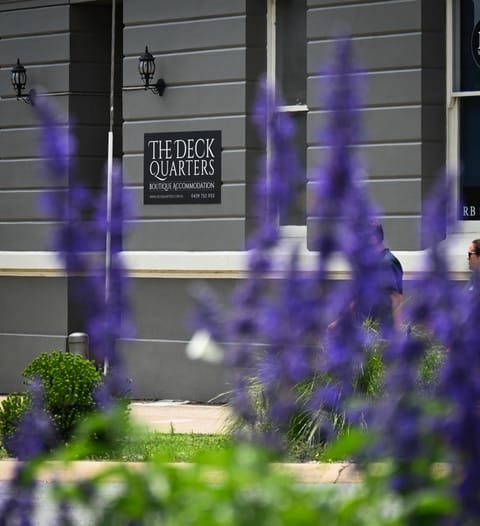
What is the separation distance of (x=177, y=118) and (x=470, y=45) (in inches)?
148

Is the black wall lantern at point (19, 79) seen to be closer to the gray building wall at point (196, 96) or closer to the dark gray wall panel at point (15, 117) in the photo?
the dark gray wall panel at point (15, 117)

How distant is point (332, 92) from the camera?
293 cm

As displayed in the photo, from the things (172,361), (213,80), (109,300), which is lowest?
(172,361)

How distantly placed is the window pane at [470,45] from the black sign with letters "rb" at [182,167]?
3033 mm

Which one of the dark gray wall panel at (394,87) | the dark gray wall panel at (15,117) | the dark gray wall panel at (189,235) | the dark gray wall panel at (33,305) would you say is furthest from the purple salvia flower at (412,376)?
the dark gray wall panel at (15,117)

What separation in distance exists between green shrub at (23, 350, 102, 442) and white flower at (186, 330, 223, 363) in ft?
30.9

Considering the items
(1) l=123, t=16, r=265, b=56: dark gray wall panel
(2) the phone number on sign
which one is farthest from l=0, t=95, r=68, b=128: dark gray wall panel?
(2) the phone number on sign

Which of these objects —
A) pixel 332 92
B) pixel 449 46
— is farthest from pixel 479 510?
pixel 449 46

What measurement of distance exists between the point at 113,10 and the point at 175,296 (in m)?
3.63

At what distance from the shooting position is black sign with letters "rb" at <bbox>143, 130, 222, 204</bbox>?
59.2 feet

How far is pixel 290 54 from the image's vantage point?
1808cm

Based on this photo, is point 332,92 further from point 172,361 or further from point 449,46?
point 172,361

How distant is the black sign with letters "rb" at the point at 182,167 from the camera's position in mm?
18047

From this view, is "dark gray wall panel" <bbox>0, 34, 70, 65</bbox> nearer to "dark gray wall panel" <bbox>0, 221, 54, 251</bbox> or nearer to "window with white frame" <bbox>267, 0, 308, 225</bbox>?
"dark gray wall panel" <bbox>0, 221, 54, 251</bbox>
